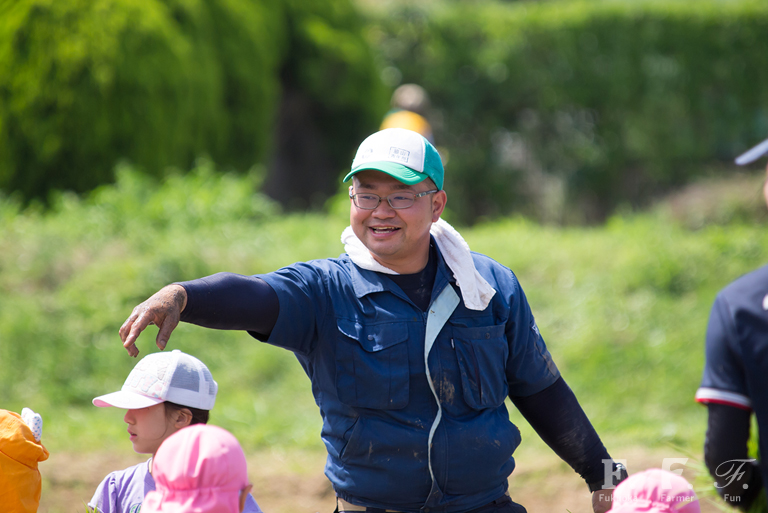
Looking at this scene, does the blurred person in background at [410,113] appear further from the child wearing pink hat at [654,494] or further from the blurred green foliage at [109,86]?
the child wearing pink hat at [654,494]

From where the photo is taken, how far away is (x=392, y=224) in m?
2.47

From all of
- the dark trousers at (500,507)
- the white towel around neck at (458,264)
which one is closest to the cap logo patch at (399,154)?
the white towel around neck at (458,264)

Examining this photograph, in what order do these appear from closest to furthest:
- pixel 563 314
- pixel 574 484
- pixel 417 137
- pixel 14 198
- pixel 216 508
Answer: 1. pixel 216 508
2. pixel 417 137
3. pixel 574 484
4. pixel 563 314
5. pixel 14 198

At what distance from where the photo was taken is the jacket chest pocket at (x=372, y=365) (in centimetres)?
232

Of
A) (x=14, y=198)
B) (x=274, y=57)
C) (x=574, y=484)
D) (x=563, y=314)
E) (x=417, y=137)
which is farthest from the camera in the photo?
(x=274, y=57)

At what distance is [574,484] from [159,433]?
2816mm

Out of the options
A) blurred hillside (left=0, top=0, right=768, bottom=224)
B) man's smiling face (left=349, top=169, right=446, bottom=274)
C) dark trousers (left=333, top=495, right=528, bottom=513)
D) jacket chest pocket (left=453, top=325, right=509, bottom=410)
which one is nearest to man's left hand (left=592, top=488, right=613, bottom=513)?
dark trousers (left=333, top=495, right=528, bottom=513)

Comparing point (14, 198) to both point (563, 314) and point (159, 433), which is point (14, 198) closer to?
point (563, 314)

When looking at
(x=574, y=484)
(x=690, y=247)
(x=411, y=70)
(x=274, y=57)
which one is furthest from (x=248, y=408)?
(x=411, y=70)

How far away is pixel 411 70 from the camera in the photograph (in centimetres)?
1316

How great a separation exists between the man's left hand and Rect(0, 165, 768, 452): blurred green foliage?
2.47 metres

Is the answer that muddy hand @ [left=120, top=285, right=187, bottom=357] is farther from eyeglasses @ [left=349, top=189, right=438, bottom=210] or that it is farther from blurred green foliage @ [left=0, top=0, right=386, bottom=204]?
blurred green foliage @ [left=0, top=0, right=386, bottom=204]

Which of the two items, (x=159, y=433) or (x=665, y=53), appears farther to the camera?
(x=665, y=53)

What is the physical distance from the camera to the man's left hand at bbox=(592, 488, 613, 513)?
8.48 feet
